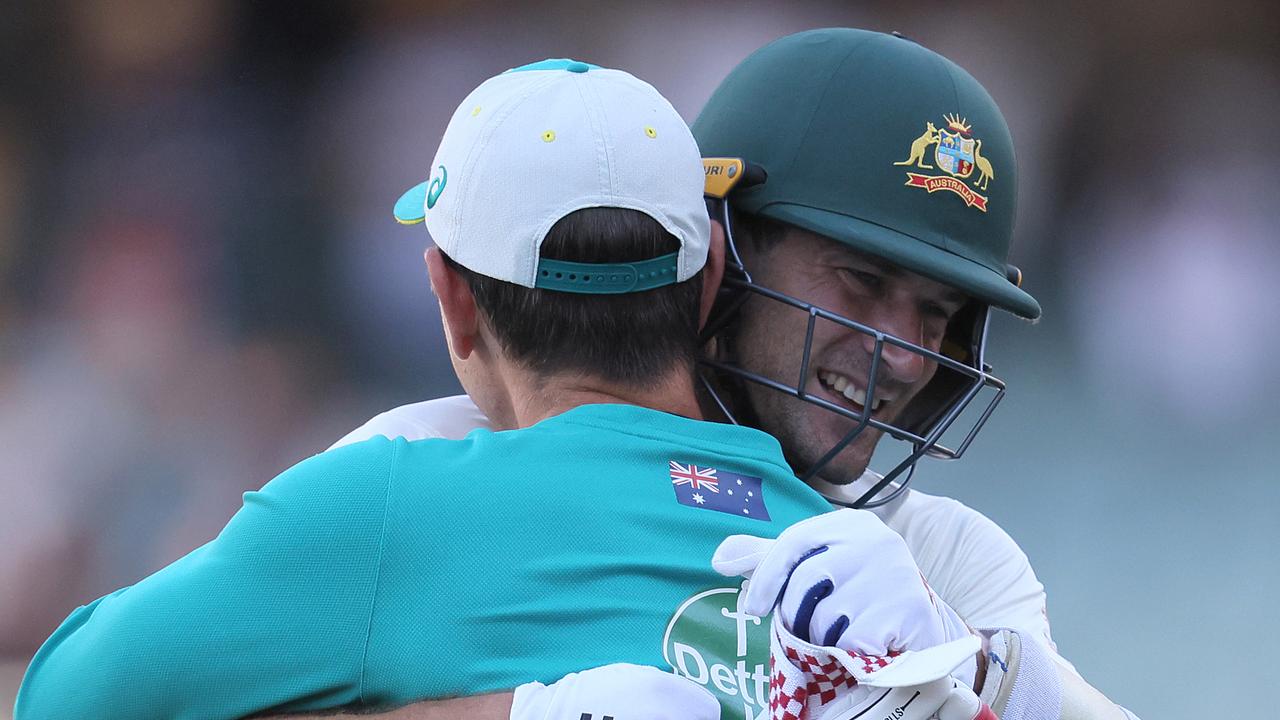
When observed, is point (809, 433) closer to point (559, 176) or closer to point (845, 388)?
point (845, 388)

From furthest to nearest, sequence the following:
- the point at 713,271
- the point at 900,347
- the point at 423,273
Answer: the point at 423,273 < the point at 900,347 < the point at 713,271

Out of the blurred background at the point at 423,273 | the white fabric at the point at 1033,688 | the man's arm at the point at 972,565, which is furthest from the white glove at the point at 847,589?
the blurred background at the point at 423,273

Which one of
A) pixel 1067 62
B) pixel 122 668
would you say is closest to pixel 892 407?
pixel 122 668

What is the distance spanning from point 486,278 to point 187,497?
2670 millimetres

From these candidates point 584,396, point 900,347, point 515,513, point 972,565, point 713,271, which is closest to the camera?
point 515,513

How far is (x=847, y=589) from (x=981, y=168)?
1.07 metres

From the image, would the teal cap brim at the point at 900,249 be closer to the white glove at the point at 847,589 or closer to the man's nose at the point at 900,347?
the man's nose at the point at 900,347

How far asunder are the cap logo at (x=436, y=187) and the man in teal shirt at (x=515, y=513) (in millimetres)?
20

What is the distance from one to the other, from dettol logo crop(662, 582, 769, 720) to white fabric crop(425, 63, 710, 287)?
340 mm

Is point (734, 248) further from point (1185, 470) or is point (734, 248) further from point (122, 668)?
point (1185, 470)

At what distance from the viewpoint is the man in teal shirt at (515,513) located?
43.4 inches

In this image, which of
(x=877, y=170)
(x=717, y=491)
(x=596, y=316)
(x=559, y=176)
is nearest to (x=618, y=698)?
(x=717, y=491)

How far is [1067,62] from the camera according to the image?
13.8ft

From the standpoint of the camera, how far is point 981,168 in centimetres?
189
